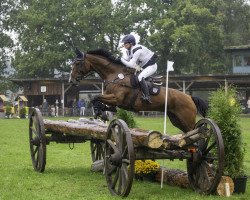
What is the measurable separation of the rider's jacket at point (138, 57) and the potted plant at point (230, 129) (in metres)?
3.09

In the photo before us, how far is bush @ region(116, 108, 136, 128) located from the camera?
10727 mm

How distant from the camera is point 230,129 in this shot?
784cm

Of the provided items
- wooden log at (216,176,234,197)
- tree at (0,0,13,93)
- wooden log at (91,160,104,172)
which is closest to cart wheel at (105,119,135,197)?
wooden log at (216,176,234,197)

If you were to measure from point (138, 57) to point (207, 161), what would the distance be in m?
3.94

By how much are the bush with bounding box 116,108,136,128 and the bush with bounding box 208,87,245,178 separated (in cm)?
286

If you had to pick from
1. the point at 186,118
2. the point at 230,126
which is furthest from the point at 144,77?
the point at 230,126

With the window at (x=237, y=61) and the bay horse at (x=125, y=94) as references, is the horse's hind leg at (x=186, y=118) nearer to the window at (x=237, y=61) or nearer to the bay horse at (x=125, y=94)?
the bay horse at (x=125, y=94)

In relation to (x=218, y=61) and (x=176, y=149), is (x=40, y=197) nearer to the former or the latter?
(x=176, y=149)

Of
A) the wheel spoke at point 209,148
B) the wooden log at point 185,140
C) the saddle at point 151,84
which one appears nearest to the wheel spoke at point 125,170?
the wooden log at point 185,140

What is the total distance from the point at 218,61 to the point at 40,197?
4901cm

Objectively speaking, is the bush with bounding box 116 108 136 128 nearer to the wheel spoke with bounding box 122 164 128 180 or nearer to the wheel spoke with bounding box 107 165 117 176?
the wheel spoke with bounding box 107 165 117 176

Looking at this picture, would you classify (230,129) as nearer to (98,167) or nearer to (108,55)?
(98,167)

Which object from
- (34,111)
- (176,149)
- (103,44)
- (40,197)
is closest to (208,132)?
(176,149)

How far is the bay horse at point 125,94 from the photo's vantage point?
10.9 meters
